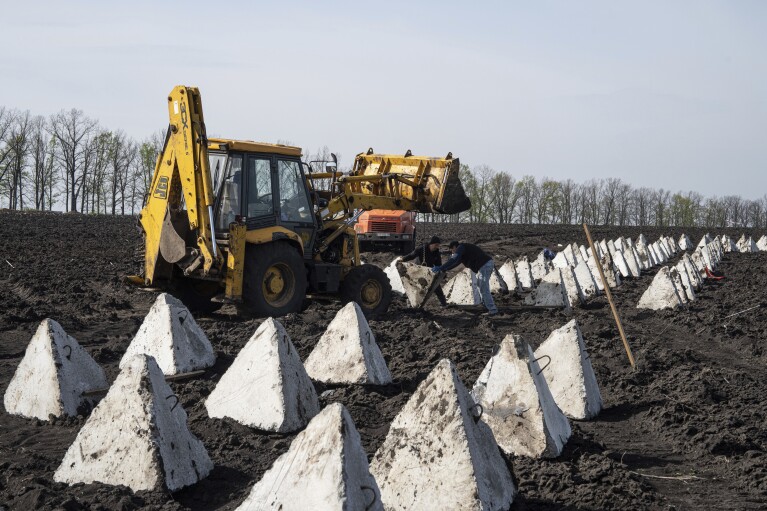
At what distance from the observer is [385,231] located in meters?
24.8

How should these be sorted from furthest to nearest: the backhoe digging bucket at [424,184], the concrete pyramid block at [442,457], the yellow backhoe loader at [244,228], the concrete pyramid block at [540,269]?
the concrete pyramid block at [540,269], the backhoe digging bucket at [424,184], the yellow backhoe loader at [244,228], the concrete pyramid block at [442,457]

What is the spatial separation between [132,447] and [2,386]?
4.14 metres

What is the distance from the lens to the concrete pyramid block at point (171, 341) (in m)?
9.17

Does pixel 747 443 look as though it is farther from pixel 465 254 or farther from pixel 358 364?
pixel 465 254

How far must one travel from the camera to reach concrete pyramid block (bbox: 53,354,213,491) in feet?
19.1

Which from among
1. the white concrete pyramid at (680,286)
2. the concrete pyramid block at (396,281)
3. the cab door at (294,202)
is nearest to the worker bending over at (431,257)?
the concrete pyramid block at (396,281)

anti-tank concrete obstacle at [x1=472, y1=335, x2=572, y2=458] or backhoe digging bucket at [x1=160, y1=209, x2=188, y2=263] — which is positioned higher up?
backhoe digging bucket at [x1=160, y1=209, x2=188, y2=263]

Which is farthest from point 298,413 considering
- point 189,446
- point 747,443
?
point 747,443

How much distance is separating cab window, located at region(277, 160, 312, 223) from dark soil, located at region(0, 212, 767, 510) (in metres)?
1.58

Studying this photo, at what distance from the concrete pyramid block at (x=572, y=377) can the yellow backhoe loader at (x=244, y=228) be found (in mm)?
5307

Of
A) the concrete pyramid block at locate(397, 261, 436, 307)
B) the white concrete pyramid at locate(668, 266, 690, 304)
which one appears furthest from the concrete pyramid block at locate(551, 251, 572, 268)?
the concrete pyramid block at locate(397, 261, 436, 307)

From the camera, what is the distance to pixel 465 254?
15.2 meters

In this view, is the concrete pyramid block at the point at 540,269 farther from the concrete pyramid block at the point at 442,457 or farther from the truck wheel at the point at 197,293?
the concrete pyramid block at the point at 442,457

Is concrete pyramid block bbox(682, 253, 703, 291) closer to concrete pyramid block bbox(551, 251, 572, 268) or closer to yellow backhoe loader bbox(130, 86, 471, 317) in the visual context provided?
concrete pyramid block bbox(551, 251, 572, 268)
